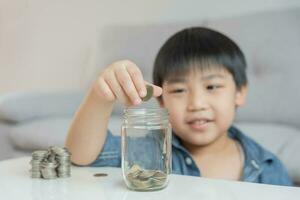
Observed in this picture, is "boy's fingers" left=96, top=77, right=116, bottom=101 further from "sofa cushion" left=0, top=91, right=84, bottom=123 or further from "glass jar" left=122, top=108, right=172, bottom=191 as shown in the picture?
"sofa cushion" left=0, top=91, right=84, bottom=123

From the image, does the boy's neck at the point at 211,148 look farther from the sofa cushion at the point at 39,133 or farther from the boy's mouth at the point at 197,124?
the sofa cushion at the point at 39,133

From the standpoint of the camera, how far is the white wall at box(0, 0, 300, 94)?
87.4 inches

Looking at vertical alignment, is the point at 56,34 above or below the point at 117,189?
Result: above

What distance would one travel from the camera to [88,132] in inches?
28.5

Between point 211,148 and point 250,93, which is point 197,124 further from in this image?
point 250,93

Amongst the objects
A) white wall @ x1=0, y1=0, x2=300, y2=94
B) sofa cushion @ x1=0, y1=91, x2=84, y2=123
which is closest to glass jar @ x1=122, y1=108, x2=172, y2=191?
sofa cushion @ x1=0, y1=91, x2=84, y2=123

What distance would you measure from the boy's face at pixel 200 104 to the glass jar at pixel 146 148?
0.96 ft

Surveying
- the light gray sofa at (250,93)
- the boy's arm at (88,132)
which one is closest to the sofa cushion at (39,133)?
the light gray sofa at (250,93)

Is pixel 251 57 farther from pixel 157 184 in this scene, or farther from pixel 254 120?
pixel 157 184

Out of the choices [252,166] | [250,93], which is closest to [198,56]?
[252,166]

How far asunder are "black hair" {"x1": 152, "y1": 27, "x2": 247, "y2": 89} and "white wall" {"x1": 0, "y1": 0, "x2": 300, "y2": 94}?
113 centimetres

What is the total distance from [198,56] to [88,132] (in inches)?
12.6

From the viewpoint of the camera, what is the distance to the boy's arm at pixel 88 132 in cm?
70

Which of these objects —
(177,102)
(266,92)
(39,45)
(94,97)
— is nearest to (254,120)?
(266,92)
